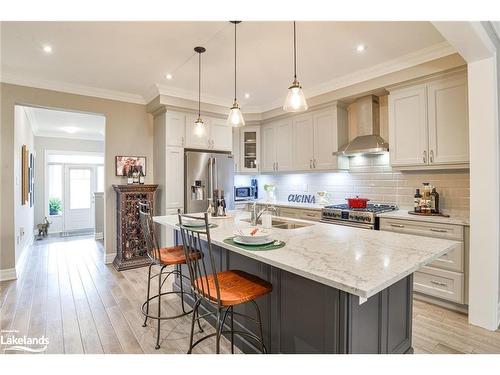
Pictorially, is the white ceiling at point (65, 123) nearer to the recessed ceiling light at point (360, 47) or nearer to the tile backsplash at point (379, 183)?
the tile backsplash at point (379, 183)

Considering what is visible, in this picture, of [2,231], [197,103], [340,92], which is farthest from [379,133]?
[2,231]

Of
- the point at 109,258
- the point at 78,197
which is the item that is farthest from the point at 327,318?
the point at 78,197

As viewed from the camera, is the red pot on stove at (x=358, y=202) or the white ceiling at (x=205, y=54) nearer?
the white ceiling at (x=205, y=54)

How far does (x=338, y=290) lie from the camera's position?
1.35 meters

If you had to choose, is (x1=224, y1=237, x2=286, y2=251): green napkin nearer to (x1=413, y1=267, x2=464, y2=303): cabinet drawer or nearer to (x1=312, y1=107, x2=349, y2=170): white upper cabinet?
(x1=413, y1=267, x2=464, y2=303): cabinet drawer

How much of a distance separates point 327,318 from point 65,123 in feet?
21.6

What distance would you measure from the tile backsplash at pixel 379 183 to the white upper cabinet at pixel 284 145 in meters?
0.36

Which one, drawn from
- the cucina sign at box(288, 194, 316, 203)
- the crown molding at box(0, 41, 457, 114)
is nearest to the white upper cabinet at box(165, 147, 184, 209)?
the crown molding at box(0, 41, 457, 114)

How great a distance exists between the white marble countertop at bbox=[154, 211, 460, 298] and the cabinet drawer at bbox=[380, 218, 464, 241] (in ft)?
3.64

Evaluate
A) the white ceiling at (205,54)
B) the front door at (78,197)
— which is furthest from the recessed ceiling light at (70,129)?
the white ceiling at (205,54)

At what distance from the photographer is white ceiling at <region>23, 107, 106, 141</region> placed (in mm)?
5110

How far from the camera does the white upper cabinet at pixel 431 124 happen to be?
9.26 ft
